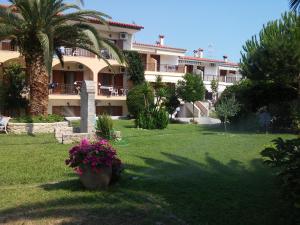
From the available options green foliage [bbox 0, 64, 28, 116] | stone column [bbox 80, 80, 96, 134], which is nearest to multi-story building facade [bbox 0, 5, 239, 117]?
green foliage [bbox 0, 64, 28, 116]

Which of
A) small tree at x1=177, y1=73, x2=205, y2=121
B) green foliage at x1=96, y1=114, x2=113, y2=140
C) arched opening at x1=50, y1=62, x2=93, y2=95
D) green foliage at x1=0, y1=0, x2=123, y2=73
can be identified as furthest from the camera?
arched opening at x1=50, y1=62, x2=93, y2=95

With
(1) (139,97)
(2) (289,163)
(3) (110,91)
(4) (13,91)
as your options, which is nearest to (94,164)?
(2) (289,163)

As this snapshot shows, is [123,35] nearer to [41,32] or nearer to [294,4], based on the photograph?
[41,32]

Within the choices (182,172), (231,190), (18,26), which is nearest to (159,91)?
(18,26)

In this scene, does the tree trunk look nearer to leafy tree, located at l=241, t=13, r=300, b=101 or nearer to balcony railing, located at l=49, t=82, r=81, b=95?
leafy tree, located at l=241, t=13, r=300, b=101

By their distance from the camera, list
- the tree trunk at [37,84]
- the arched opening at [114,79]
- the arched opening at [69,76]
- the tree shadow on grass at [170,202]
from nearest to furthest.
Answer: the tree shadow on grass at [170,202]
the tree trunk at [37,84]
the arched opening at [69,76]
the arched opening at [114,79]

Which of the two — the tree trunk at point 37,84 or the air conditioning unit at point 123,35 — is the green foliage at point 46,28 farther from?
the air conditioning unit at point 123,35

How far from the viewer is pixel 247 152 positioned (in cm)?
1251

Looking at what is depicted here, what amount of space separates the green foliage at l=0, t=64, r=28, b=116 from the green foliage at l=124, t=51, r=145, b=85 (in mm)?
10941

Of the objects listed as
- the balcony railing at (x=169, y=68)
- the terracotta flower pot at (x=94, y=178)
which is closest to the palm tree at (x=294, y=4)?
the terracotta flower pot at (x=94, y=178)

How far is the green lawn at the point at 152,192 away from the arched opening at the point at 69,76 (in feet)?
67.5

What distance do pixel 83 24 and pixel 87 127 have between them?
5.30 m

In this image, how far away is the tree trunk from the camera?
18344 millimetres

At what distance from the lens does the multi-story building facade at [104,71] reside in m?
31.3
